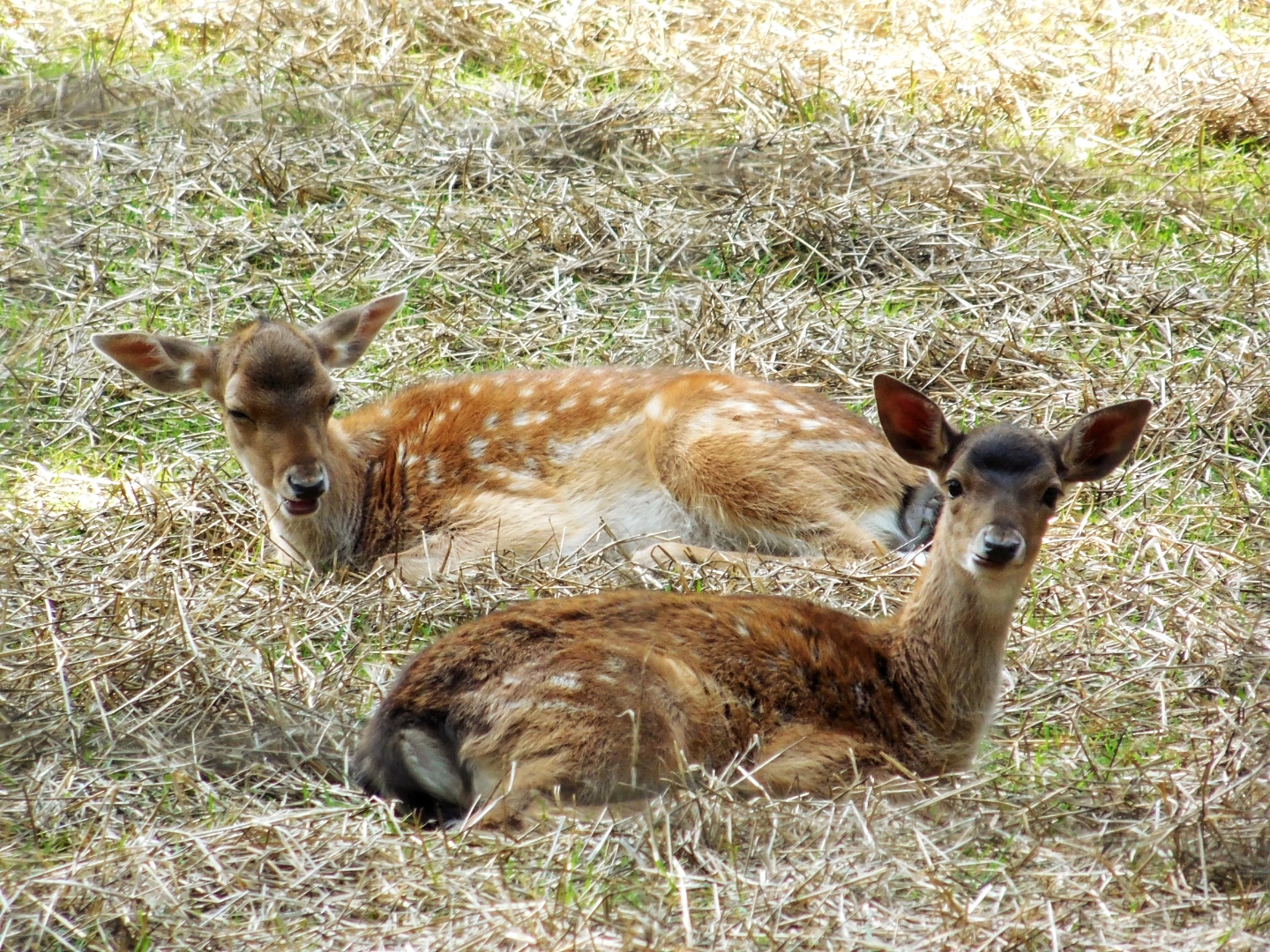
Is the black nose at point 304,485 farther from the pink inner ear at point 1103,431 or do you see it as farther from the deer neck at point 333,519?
the pink inner ear at point 1103,431

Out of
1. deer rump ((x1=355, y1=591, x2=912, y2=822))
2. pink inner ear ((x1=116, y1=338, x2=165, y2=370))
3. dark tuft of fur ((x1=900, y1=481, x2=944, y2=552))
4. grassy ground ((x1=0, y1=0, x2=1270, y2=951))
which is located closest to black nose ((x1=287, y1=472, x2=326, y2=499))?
grassy ground ((x1=0, y1=0, x2=1270, y2=951))

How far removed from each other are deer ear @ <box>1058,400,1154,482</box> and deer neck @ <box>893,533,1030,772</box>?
0.35m

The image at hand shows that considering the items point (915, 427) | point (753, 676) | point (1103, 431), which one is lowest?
point (753, 676)

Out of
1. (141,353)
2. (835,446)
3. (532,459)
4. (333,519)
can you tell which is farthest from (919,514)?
(141,353)

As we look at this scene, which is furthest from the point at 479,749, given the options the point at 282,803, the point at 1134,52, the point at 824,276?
the point at 1134,52

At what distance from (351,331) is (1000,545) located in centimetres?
298

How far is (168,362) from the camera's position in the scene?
5855 mm

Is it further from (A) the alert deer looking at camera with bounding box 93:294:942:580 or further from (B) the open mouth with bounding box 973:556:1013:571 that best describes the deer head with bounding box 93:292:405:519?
(B) the open mouth with bounding box 973:556:1013:571

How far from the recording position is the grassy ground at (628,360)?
3305mm

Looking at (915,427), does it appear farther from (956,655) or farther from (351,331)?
(351,331)

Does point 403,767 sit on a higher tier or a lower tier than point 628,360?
higher

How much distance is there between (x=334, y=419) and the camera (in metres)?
6.29

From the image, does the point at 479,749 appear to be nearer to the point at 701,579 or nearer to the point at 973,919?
the point at 973,919

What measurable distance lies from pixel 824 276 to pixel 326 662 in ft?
11.7
